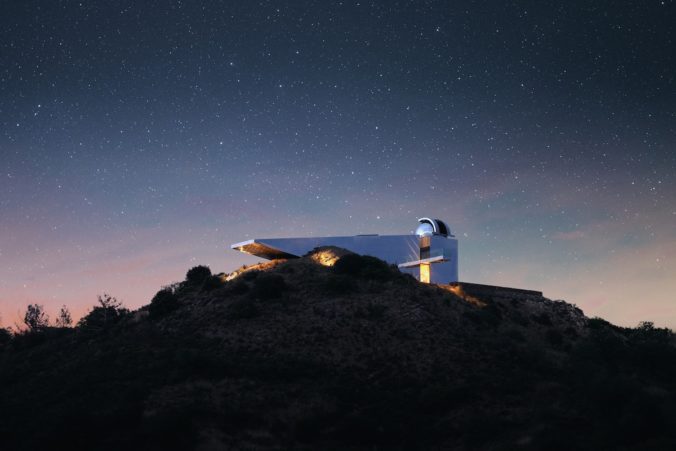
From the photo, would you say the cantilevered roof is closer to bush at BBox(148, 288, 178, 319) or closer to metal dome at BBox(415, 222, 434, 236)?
bush at BBox(148, 288, 178, 319)

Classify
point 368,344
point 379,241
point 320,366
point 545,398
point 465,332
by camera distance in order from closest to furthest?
point 545,398
point 320,366
point 368,344
point 465,332
point 379,241

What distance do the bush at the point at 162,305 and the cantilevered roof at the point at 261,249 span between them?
9875 millimetres

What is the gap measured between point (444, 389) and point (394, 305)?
15.2 metres

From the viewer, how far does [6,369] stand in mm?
45500

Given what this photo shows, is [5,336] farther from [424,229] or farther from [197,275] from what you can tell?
[424,229]

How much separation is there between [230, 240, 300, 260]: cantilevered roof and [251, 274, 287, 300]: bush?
8.59m

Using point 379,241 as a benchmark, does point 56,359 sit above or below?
below

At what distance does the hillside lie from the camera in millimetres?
28719

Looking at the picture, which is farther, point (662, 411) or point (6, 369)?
point (6, 369)

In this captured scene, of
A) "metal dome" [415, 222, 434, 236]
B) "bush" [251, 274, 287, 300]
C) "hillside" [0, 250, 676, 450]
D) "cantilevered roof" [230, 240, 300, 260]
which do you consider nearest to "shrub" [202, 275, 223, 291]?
"hillside" [0, 250, 676, 450]

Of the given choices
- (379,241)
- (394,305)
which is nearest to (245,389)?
(394,305)

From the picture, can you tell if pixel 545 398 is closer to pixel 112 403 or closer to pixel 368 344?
pixel 368 344

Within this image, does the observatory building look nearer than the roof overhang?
No

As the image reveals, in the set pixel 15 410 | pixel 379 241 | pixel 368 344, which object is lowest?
pixel 15 410
